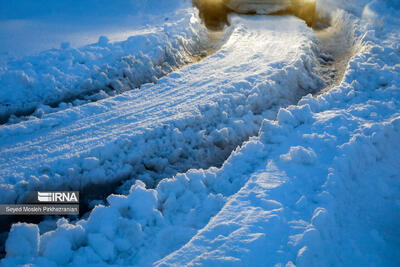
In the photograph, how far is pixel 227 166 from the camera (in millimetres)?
3883

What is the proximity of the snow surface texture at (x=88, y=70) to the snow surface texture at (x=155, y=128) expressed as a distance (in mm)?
650

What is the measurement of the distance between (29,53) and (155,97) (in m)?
2.73

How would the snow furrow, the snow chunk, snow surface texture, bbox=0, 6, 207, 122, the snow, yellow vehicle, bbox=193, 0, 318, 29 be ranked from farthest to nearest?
yellow vehicle, bbox=193, 0, 318, 29, snow surface texture, bbox=0, 6, 207, 122, the snow furrow, the snow, the snow chunk

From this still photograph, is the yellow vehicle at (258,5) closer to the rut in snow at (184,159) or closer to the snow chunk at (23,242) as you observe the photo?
the rut in snow at (184,159)

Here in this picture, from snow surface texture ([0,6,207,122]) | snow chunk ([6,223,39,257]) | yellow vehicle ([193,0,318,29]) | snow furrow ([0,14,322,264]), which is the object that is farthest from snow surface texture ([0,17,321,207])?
yellow vehicle ([193,0,318,29])

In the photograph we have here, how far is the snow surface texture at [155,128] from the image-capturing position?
4137 mm

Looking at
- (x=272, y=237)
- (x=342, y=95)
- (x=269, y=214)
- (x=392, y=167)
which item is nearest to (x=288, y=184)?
(x=269, y=214)

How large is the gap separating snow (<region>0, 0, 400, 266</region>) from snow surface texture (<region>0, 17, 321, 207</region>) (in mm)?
19

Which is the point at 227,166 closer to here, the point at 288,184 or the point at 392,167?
the point at 288,184

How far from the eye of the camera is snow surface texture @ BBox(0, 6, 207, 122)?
5.46 m

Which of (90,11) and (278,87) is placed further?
(90,11)

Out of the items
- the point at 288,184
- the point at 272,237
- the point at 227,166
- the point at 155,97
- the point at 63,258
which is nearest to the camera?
the point at 63,258

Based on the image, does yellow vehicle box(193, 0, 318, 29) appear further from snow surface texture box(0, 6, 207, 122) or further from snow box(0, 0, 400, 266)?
snow box(0, 0, 400, 266)

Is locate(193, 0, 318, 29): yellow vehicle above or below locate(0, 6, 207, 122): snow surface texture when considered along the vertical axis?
above
